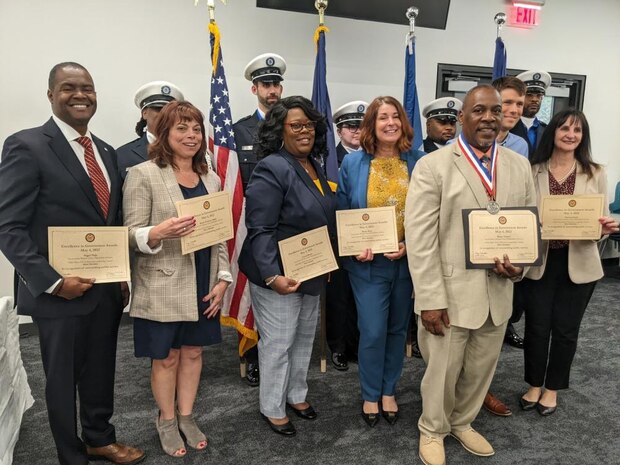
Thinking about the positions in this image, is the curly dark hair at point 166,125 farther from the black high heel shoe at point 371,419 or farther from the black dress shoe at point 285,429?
the black high heel shoe at point 371,419

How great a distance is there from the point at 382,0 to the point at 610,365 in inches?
139

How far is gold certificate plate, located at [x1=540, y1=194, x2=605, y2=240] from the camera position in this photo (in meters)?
2.09

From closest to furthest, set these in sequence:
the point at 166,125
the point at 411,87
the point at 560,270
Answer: the point at 166,125
the point at 560,270
the point at 411,87

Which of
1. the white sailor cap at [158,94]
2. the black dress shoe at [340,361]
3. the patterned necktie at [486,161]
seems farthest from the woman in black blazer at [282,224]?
the white sailor cap at [158,94]

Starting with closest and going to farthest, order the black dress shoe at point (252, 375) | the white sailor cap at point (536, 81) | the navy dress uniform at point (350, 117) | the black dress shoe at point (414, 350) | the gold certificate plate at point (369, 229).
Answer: the gold certificate plate at point (369, 229)
the black dress shoe at point (252, 375)
the black dress shoe at point (414, 350)
the white sailor cap at point (536, 81)
the navy dress uniform at point (350, 117)

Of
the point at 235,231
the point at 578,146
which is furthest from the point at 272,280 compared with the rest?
the point at 578,146

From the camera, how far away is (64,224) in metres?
1.63

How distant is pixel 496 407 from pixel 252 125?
2298 mm

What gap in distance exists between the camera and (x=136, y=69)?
12.2 feet

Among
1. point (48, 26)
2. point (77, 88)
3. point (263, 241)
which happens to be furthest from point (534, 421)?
point (48, 26)

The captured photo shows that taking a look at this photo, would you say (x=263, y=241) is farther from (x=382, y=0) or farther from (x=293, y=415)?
(x=382, y=0)

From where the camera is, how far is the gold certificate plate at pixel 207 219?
1.77m

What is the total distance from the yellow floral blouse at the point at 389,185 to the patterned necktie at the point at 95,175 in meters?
1.16

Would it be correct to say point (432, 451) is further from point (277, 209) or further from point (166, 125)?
point (166, 125)
